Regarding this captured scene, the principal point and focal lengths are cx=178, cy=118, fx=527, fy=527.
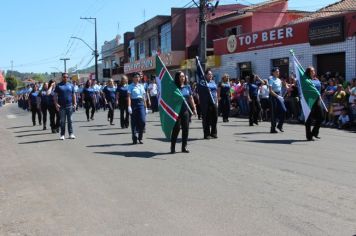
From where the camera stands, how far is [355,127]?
1680 cm

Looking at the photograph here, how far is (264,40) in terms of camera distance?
2884 centimetres

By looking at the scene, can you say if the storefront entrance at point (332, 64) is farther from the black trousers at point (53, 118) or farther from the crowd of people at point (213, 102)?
the black trousers at point (53, 118)

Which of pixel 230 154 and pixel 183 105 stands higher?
pixel 183 105

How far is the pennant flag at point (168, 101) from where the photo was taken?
11.3 meters

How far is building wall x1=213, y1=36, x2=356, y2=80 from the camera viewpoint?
22156 millimetres

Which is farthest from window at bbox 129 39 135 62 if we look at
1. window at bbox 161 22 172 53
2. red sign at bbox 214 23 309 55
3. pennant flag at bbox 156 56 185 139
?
pennant flag at bbox 156 56 185 139

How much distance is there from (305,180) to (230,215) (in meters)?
2.33

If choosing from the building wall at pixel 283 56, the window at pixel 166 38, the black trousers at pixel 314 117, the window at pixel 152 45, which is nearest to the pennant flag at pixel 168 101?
the black trousers at pixel 314 117

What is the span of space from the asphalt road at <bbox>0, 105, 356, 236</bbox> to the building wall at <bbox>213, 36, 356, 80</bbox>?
10.0 meters

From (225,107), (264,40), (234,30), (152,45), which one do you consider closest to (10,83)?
(152,45)

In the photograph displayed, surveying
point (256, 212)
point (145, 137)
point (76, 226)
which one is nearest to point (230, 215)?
point (256, 212)

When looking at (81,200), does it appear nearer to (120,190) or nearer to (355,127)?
(120,190)

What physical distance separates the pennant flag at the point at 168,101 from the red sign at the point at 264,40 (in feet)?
49.9

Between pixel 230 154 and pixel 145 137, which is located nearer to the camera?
pixel 230 154
